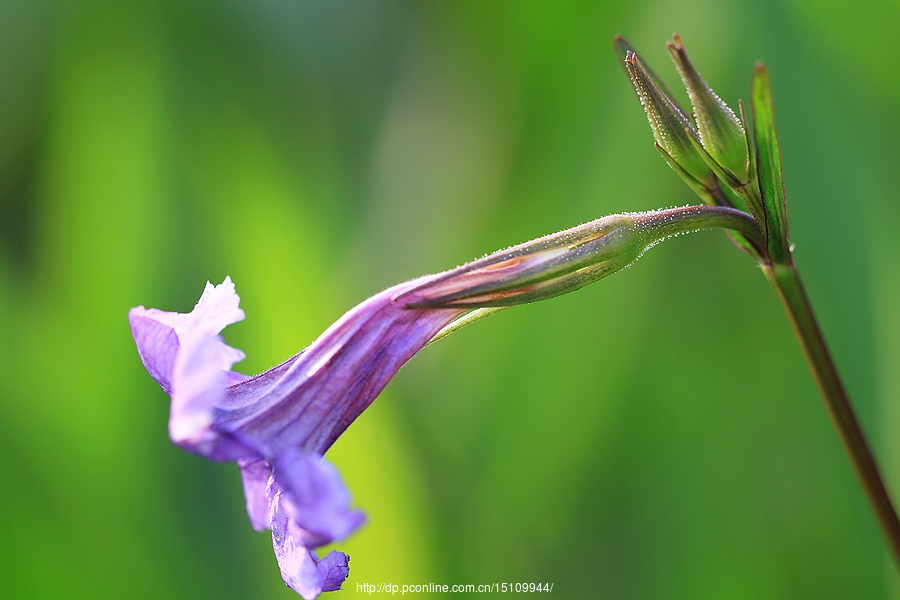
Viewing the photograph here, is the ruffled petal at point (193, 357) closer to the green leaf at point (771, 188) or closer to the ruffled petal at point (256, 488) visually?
the ruffled petal at point (256, 488)

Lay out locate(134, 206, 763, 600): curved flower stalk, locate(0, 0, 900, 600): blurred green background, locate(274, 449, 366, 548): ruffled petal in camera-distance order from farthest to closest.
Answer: locate(0, 0, 900, 600): blurred green background, locate(134, 206, 763, 600): curved flower stalk, locate(274, 449, 366, 548): ruffled petal

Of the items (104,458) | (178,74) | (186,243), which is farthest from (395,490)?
(178,74)

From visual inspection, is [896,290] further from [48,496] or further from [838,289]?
[48,496]

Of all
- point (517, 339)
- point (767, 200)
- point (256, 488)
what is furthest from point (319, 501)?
point (517, 339)

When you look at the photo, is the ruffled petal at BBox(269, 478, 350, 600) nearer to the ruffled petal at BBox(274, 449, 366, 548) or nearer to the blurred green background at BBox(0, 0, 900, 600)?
the ruffled petal at BBox(274, 449, 366, 548)

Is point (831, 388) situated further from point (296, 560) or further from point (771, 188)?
point (296, 560)

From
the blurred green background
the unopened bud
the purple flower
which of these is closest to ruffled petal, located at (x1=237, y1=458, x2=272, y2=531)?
the purple flower
